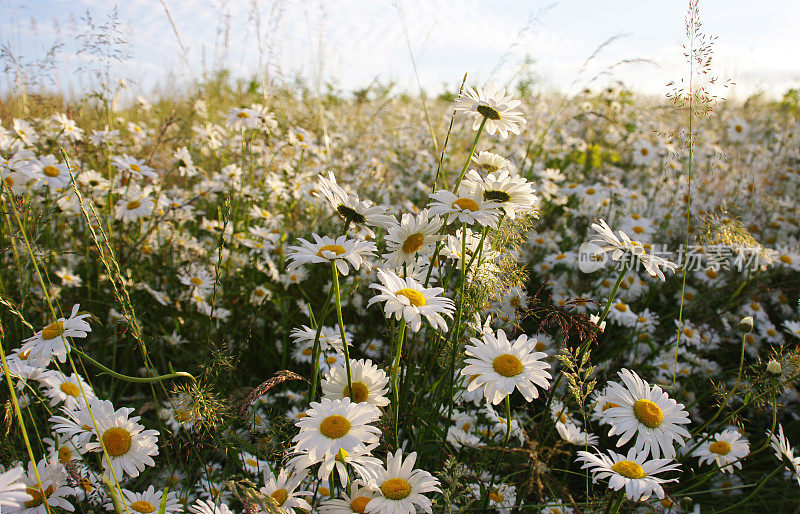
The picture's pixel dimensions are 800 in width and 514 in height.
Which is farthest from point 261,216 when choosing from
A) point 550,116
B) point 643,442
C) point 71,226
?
point 550,116

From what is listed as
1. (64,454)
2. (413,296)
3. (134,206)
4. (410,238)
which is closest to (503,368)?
(413,296)

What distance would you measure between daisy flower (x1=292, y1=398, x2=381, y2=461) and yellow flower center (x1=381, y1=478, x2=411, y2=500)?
106mm

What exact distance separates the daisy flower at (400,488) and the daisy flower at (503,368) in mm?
212

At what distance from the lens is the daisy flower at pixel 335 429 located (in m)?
0.93

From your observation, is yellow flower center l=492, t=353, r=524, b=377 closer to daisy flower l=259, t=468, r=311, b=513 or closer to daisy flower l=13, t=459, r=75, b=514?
daisy flower l=259, t=468, r=311, b=513

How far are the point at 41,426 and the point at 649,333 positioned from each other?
8.61 ft

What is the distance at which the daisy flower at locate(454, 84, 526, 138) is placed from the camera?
50.4 inches

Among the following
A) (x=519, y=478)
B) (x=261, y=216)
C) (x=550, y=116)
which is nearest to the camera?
(x=519, y=478)

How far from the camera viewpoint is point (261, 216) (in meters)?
2.74

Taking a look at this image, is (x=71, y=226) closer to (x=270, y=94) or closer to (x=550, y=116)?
(x=270, y=94)

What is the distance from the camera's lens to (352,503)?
99 cm

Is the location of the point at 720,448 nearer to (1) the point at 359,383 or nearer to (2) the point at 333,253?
(1) the point at 359,383

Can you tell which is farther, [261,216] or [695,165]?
[695,165]

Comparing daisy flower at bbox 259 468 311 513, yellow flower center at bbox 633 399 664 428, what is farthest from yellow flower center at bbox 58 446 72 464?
yellow flower center at bbox 633 399 664 428
